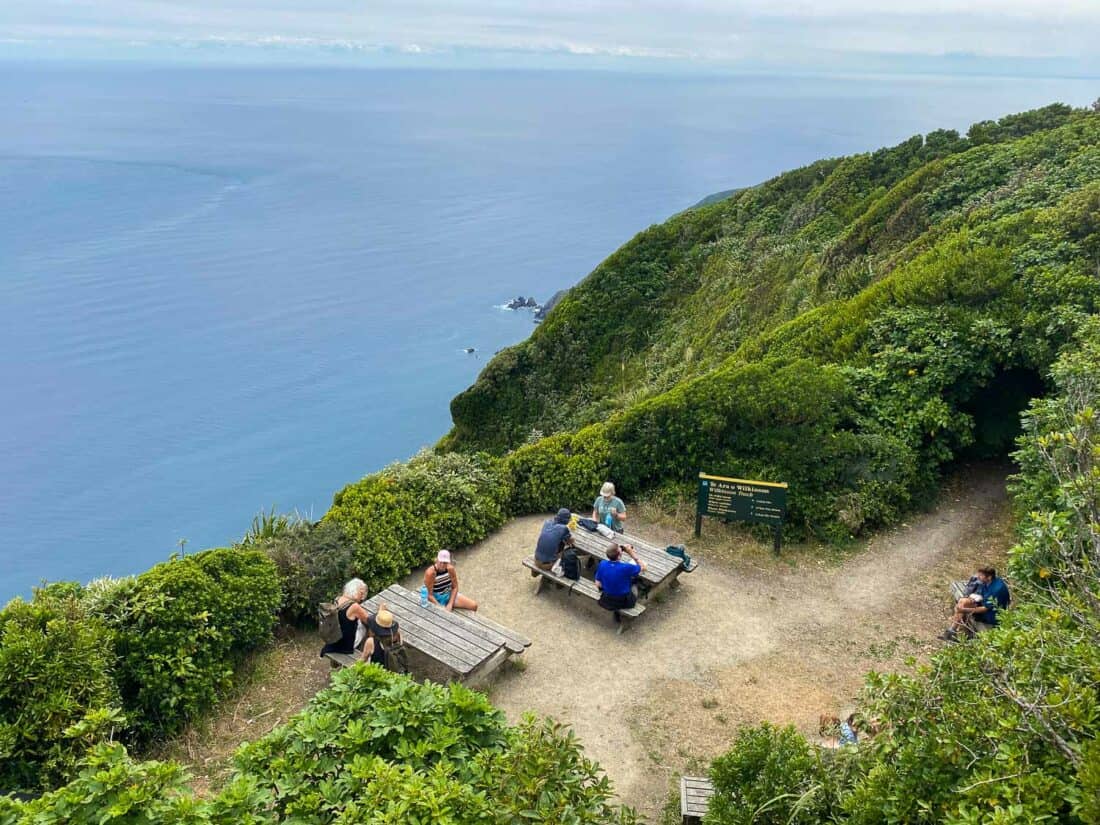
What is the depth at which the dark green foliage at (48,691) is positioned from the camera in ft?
20.6

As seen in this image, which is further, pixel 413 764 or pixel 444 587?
pixel 444 587

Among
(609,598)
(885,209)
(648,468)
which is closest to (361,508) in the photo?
(609,598)

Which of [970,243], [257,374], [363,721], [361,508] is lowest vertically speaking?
[257,374]

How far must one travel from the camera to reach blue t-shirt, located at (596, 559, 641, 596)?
354 inches

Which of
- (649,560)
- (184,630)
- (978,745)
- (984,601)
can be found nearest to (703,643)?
(649,560)

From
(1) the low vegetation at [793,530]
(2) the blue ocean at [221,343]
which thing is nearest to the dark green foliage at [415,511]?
(1) the low vegetation at [793,530]

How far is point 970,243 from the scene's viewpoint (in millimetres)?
14242

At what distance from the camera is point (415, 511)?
35.6 ft

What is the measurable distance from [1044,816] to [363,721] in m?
4.21

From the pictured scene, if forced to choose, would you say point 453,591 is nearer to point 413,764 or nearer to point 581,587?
point 581,587

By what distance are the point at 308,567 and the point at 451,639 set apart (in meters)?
2.37

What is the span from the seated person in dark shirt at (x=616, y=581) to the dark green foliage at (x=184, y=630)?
3993mm

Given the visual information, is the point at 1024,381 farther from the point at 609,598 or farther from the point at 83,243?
the point at 83,243

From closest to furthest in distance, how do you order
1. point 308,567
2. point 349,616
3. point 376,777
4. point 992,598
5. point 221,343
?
point 376,777, point 349,616, point 992,598, point 308,567, point 221,343
